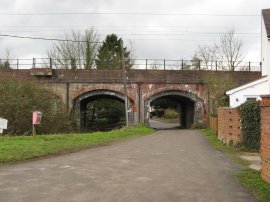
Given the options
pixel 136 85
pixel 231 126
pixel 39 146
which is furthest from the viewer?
pixel 136 85

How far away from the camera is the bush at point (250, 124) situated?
1608 centimetres

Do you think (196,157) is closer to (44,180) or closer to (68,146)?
(68,146)

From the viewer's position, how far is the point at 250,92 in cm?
2806

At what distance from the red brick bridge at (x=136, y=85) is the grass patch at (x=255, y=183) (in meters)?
25.8

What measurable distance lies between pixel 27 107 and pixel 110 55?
3647 cm

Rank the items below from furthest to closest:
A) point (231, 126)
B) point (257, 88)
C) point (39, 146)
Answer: point (257, 88) → point (231, 126) → point (39, 146)

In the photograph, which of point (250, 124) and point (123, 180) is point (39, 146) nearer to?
point (123, 180)

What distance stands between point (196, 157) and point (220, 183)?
508 cm

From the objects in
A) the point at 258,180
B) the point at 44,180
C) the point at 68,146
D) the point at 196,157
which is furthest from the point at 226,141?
the point at 44,180

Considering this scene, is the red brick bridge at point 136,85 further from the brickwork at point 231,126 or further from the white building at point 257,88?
the brickwork at point 231,126

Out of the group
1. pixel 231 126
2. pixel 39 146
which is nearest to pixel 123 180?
pixel 39 146

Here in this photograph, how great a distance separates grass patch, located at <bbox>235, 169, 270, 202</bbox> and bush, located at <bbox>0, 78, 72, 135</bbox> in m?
15.2

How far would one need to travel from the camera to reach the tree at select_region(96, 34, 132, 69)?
52.4 m

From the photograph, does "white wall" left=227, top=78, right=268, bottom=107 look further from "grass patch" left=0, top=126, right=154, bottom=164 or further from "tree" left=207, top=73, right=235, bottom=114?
"grass patch" left=0, top=126, right=154, bottom=164
